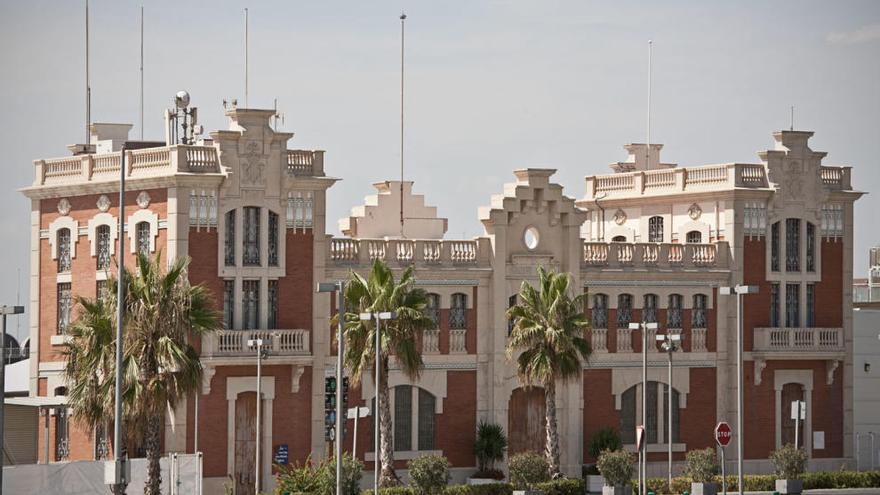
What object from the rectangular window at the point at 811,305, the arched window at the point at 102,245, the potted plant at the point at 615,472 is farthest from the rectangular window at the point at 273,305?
the rectangular window at the point at 811,305

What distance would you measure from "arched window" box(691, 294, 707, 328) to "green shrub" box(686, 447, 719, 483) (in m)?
8.19

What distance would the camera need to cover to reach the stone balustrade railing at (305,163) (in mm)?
67500

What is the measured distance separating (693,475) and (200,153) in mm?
19995

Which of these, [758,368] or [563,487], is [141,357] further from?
[758,368]

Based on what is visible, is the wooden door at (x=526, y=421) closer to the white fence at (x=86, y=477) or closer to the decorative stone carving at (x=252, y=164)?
the decorative stone carving at (x=252, y=164)

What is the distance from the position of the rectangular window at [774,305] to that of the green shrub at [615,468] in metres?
12.8

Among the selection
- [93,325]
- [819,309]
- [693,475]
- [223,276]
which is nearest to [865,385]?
[819,309]

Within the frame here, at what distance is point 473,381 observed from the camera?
235 ft

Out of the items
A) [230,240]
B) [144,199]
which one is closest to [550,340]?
[230,240]

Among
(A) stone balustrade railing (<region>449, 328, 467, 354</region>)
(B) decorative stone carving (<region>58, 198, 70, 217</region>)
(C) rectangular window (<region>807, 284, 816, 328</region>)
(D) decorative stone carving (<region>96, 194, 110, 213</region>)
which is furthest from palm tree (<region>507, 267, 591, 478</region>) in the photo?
(B) decorative stone carving (<region>58, 198, 70, 217</region>)

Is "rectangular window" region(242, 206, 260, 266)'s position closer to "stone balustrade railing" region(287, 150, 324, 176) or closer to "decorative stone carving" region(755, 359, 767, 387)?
"stone balustrade railing" region(287, 150, 324, 176)

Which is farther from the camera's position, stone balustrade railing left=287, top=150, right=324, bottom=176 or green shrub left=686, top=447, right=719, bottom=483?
green shrub left=686, top=447, right=719, bottom=483

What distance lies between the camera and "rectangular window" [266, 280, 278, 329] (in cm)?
6700

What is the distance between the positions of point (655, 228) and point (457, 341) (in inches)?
477
